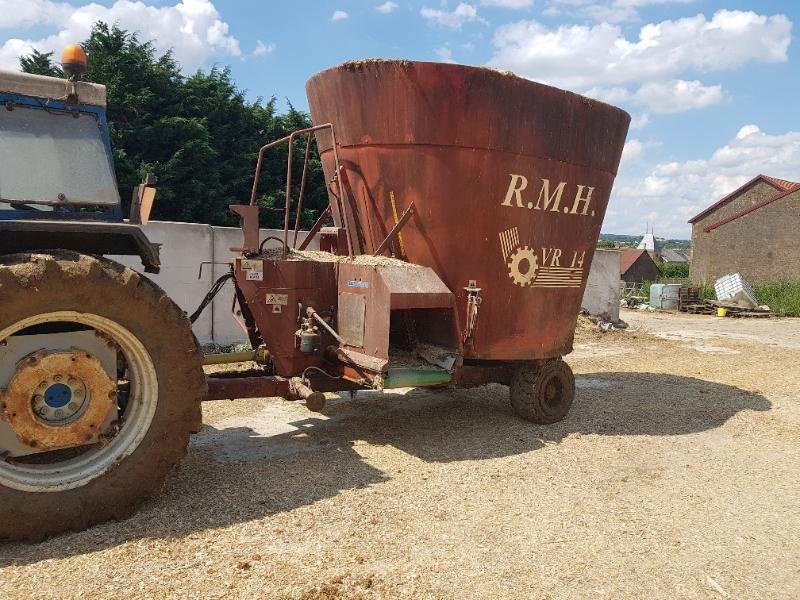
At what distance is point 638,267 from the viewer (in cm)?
4522

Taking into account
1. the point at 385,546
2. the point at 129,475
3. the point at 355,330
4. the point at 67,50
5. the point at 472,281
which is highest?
the point at 67,50

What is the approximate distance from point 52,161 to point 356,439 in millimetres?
3046

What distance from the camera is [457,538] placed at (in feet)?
11.3

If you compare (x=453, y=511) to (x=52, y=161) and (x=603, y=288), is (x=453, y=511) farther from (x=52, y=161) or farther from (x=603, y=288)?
(x=603, y=288)

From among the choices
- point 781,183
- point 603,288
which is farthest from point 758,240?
point 603,288

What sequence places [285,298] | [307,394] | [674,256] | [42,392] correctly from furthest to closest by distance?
1. [674,256]
2. [285,298]
3. [307,394]
4. [42,392]

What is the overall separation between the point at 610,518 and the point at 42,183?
12.5 ft

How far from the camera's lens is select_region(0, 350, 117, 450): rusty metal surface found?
323cm

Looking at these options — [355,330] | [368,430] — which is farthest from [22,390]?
[368,430]

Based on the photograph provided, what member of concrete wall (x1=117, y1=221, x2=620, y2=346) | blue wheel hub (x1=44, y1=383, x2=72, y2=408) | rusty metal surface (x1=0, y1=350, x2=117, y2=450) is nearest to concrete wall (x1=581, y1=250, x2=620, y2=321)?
concrete wall (x1=117, y1=221, x2=620, y2=346)

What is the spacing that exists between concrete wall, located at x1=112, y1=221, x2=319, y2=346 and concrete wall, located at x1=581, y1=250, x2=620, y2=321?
29.9 ft

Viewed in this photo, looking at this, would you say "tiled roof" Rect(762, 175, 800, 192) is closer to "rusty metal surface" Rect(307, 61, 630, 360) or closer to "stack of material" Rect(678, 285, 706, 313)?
"stack of material" Rect(678, 285, 706, 313)

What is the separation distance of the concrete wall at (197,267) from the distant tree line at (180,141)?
4.45m

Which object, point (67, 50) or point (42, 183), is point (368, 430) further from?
point (67, 50)
